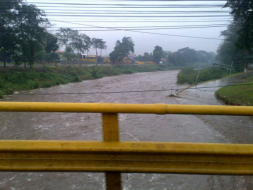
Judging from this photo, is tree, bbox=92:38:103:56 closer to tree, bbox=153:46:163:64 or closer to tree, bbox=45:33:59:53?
tree, bbox=45:33:59:53

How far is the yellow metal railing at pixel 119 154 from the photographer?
1679mm

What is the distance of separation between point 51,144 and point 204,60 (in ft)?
190

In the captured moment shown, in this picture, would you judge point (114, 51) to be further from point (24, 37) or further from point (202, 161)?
point (202, 161)

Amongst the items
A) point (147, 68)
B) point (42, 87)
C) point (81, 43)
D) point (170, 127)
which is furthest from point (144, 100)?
point (147, 68)

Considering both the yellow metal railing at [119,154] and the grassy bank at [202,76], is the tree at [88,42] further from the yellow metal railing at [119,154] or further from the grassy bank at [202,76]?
the yellow metal railing at [119,154]

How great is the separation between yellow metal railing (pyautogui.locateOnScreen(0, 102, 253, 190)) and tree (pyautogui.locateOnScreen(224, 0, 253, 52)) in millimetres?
10819

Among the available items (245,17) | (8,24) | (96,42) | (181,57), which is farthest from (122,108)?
(181,57)

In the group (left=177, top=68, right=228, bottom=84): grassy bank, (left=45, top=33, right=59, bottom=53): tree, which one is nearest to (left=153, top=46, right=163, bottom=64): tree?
(left=177, top=68, right=228, bottom=84): grassy bank

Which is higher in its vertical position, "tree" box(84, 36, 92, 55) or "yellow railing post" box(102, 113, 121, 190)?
"tree" box(84, 36, 92, 55)

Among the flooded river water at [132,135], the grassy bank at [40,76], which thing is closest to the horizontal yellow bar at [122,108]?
the flooded river water at [132,135]

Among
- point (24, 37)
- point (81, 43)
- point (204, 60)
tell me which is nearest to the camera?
point (24, 37)

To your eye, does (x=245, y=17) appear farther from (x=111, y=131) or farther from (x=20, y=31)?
(x=20, y=31)

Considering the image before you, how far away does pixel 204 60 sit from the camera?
55062mm

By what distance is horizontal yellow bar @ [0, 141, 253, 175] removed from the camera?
66.8 inches
